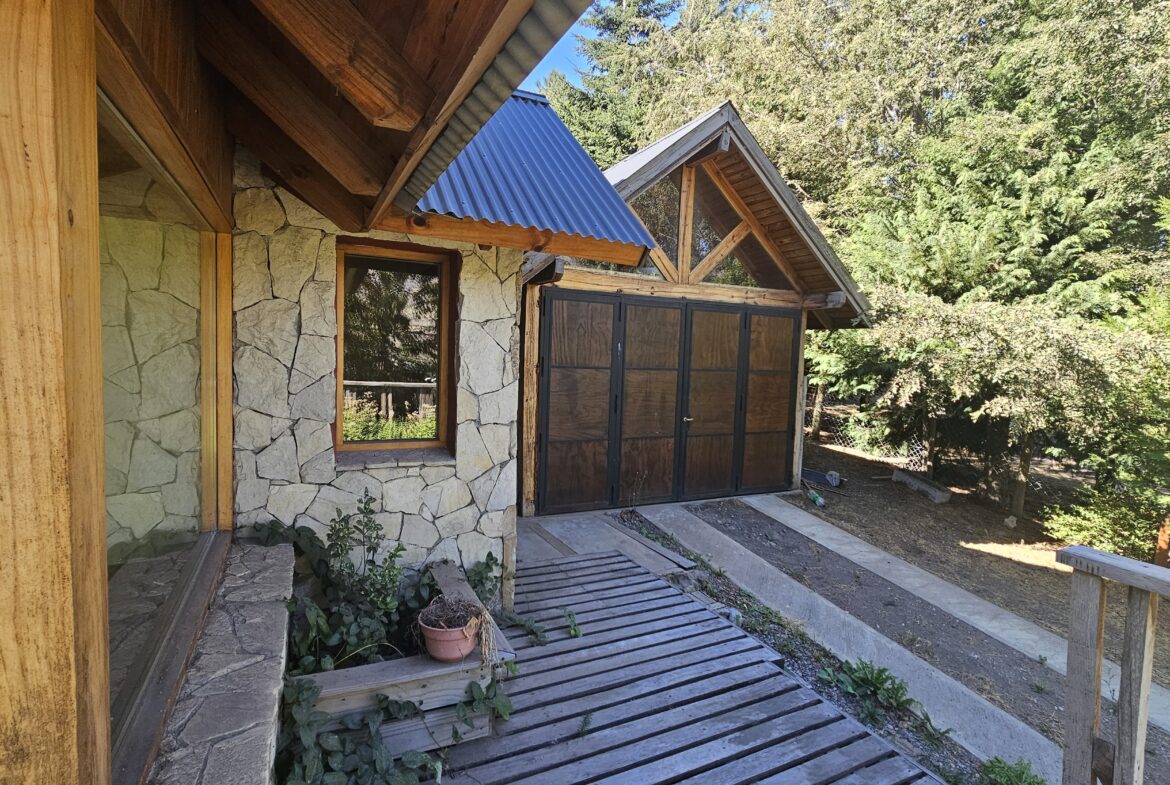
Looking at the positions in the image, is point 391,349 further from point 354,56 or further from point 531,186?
point 354,56

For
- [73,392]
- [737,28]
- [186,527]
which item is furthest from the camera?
[737,28]

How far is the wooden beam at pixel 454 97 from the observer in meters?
0.86

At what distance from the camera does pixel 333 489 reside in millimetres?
2904

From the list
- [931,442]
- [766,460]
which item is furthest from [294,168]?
[931,442]

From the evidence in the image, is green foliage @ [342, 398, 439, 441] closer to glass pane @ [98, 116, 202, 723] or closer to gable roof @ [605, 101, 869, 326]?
glass pane @ [98, 116, 202, 723]

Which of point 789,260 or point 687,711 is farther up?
point 789,260

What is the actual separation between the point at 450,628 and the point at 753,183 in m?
5.80

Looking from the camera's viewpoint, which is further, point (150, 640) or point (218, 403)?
point (218, 403)

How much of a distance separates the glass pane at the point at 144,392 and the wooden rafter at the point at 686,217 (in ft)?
16.1

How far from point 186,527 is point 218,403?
22.4 inches

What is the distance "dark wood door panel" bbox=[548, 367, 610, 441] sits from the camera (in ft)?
18.8

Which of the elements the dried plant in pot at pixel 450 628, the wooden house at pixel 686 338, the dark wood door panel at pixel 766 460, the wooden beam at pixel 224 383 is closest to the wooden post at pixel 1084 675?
the dried plant in pot at pixel 450 628

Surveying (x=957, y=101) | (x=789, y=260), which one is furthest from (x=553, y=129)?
(x=957, y=101)

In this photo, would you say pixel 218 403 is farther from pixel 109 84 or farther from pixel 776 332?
pixel 776 332
